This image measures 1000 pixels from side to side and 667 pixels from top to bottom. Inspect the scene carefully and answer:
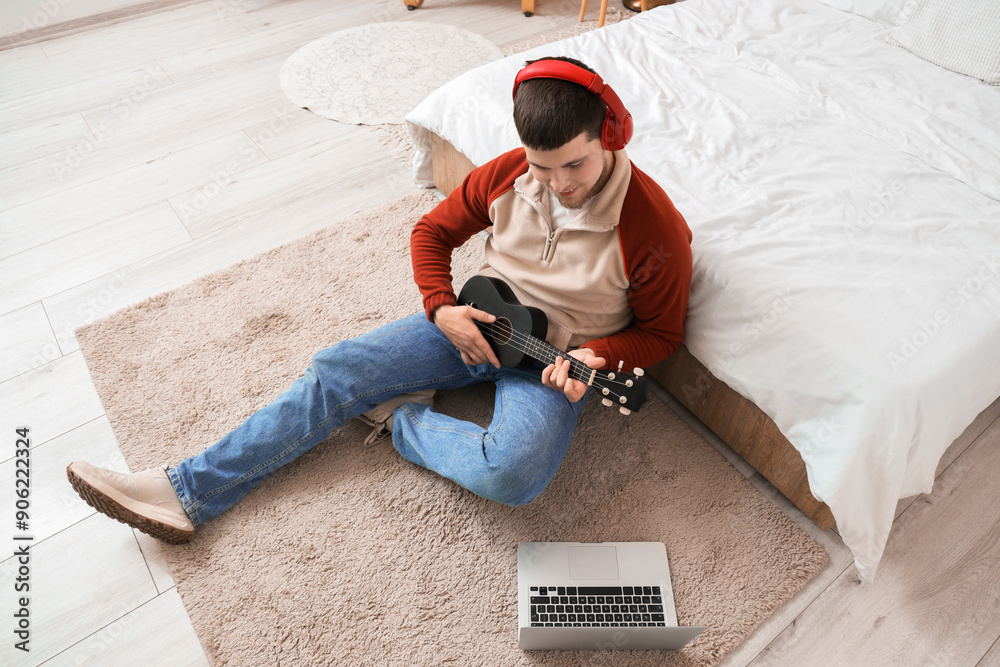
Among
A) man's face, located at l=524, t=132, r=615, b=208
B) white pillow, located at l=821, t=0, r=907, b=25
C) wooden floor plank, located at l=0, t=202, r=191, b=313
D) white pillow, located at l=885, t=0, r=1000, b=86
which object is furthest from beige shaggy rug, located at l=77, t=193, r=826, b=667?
white pillow, located at l=821, t=0, r=907, b=25

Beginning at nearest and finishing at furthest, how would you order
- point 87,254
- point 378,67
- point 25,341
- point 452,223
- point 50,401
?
point 452,223, point 50,401, point 25,341, point 87,254, point 378,67

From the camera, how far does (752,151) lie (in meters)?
1.50

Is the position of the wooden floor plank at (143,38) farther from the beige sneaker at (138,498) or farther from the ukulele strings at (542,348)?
the ukulele strings at (542,348)

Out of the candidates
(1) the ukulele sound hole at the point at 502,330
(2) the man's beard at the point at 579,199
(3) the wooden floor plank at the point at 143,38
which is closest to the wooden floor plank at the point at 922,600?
(1) the ukulele sound hole at the point at 502,330

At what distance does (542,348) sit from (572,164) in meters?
0.36

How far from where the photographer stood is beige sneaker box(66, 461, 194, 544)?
3.87ft

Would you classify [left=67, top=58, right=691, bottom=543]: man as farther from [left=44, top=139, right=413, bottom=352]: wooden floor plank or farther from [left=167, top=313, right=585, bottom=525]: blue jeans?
[left=44, top=139, right=413, bottom=352]: wooden floor plank

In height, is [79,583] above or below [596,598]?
below

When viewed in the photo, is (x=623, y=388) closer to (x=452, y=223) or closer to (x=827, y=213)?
(x=452, y=223)

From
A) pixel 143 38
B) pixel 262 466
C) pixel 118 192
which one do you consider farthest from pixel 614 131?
pixel 143 38

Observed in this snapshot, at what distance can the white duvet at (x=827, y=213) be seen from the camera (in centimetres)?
113

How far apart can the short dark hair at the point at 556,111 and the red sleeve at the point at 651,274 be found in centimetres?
20

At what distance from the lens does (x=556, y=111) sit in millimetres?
928

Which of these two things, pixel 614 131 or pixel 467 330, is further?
pixel 467 330
